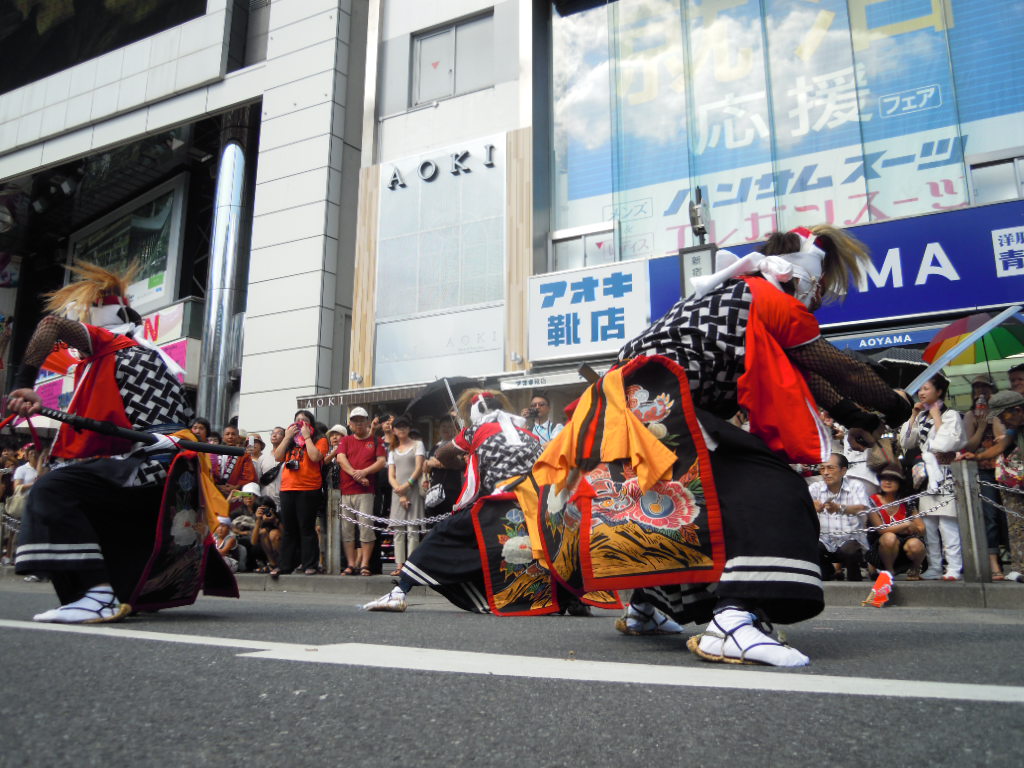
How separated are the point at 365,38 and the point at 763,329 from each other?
18199 mm

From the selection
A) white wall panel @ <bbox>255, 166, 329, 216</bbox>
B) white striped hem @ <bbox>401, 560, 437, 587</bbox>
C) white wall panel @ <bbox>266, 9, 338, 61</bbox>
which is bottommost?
white striped hem @ <bbox>401, 560, 437, 587</bbox>

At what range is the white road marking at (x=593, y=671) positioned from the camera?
1863 mm

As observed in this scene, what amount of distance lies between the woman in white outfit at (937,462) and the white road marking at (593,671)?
4.80 meters

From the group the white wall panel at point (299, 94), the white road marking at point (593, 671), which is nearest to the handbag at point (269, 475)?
the white road marking at point (593, 671)

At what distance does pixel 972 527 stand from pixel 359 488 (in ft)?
17.7

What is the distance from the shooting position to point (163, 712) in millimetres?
1716

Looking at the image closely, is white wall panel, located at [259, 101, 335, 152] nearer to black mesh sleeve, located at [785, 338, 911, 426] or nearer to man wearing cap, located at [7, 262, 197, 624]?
man wearing cap, located at [7, 262, 197, 624]

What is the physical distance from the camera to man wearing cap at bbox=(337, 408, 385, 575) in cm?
853

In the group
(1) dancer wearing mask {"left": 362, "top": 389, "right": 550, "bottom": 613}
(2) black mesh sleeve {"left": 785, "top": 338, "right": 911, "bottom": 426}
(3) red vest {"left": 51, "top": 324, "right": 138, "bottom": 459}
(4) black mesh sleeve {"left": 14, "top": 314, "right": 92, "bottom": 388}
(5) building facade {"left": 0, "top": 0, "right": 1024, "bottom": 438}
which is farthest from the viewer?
(5) building facade {"left": 0, "top": 0, "right": 1024, "bottom": 438}

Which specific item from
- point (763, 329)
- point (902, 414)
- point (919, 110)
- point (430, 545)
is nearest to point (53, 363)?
point (430, 545)

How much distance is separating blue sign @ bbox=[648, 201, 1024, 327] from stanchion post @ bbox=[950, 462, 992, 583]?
6198 millimetres

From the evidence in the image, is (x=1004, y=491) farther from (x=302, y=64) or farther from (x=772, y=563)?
(x=302, y=64)

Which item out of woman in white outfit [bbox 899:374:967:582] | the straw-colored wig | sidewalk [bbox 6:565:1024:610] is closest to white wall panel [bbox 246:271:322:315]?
sidewalk [bbox 6:565:1024:610]

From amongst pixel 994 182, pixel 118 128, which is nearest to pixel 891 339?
pixel 994 182
